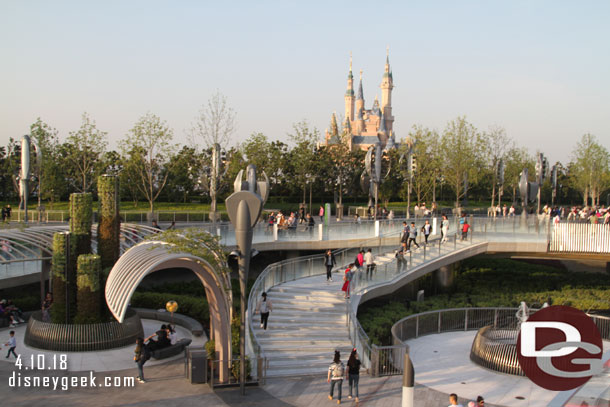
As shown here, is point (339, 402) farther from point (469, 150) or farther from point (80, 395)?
point (469, 150)

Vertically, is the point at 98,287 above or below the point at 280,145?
below

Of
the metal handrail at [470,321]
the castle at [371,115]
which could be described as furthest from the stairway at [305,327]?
the castle at [371,115]

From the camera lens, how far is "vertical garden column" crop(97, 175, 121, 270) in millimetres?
20078

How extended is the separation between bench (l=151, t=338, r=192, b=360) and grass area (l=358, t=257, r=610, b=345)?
625 centimetres

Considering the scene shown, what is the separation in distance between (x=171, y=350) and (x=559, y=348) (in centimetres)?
1121

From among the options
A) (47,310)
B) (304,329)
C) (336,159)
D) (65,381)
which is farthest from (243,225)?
(336,159)

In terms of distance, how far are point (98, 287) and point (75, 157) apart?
1331 inches

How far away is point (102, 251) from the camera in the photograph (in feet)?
65.7

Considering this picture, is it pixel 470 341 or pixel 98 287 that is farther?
pixel 470 341

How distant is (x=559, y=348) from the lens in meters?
13.7

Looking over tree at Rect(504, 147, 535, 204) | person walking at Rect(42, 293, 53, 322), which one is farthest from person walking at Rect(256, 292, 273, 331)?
tree at Rect(504, 147, 535, 204)

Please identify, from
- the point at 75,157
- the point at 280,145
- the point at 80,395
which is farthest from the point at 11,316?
the point at 280,145

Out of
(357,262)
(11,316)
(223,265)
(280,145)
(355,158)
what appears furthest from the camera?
(355,158)

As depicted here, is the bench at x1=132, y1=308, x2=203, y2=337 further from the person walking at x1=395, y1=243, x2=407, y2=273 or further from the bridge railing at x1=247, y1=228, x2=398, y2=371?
the person walking at x1=395, y1=243, x2=407, y2=273
